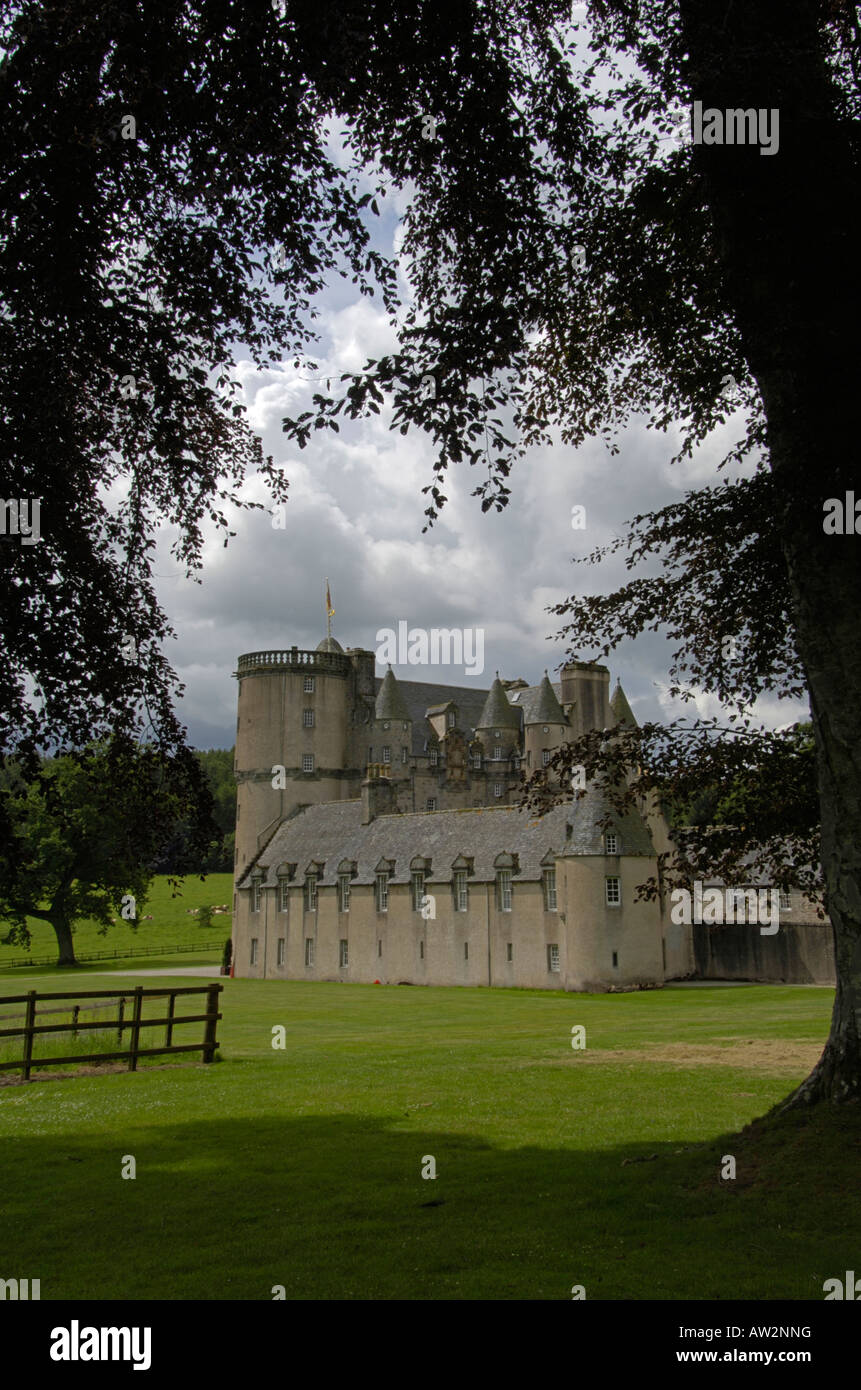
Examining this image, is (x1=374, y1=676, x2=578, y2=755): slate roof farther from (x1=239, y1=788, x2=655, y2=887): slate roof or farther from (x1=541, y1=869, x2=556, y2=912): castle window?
(x1=541, y1=869, x2=556, y2=912): castle window

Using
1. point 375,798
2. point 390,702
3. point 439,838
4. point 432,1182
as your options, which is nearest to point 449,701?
point 390,702

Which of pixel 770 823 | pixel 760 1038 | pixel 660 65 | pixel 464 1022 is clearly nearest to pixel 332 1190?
pixel 770 823

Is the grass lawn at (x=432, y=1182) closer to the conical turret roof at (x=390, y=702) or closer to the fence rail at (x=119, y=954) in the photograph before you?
the fence rail at (x=119, y=954)

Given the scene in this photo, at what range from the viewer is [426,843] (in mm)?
63156

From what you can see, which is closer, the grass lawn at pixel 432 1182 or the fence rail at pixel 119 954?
Answer: the grass lawn at pixel 432 1182

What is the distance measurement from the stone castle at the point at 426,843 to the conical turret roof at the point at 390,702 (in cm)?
17

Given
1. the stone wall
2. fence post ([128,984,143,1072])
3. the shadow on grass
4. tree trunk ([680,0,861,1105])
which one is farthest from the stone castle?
the shadow on grass

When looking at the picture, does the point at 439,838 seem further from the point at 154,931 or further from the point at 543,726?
the point at 154,931

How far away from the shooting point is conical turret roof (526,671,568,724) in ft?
284

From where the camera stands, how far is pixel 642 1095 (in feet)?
56.5

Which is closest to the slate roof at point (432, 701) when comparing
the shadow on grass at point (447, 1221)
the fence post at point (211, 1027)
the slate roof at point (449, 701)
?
the slate roof at point (449, 701)

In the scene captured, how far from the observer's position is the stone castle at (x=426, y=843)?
52.1 metres

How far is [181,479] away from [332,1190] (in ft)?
26.0
